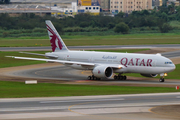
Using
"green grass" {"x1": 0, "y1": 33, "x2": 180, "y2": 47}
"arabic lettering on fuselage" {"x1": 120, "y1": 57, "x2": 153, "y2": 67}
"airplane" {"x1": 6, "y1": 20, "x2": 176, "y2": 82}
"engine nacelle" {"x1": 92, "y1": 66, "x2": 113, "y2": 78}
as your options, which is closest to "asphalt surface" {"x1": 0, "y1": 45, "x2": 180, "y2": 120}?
"airplane" {"x1": 6, "y1": 20, "x2": 176, "y2": 82}

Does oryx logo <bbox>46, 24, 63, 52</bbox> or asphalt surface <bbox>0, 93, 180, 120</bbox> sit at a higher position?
oryx logo <bbox>46, 24, 63, 52</bbox>

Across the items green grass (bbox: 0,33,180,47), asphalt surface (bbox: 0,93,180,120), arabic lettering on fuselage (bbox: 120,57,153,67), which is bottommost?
green grass (bbox: 0,33,180,47)

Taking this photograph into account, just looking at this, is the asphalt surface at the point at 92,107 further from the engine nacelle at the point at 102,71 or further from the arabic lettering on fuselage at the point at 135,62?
the engine nacelle at the point at 102,71

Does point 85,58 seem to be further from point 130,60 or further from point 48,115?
point 48,115

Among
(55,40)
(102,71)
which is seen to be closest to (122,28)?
(55,40)

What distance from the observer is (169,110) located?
31.1 m

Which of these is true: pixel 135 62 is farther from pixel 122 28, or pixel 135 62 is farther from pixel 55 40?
pixel 122 28

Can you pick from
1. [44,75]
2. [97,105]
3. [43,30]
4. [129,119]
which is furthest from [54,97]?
[43,30]

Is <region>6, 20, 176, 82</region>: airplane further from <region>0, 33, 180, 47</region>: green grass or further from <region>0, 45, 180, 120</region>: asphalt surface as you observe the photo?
<region>0, 33, 180, 47</region>: green grass

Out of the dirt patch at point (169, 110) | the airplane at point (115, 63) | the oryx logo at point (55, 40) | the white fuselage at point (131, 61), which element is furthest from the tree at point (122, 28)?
the dirt patch at point (169, 110)

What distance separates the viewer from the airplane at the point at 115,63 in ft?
178

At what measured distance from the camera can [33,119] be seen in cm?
2766

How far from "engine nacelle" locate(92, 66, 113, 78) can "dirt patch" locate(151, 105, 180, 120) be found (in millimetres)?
23429

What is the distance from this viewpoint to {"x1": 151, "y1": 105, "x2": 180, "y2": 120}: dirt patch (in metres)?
29.4
